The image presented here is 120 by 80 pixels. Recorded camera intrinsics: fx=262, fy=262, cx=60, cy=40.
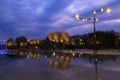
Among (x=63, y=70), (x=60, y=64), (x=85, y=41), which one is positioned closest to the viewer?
(x=63, y=70)

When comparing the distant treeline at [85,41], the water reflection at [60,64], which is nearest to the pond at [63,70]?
the water reflection at [60,64]

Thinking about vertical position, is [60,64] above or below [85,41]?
below

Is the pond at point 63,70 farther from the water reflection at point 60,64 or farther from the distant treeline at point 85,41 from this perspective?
the distant treeline at point 85,41

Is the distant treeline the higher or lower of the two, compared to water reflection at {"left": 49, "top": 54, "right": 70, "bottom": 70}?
higher

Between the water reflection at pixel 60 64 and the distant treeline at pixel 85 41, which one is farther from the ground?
the distant treeline at pixel 85 41

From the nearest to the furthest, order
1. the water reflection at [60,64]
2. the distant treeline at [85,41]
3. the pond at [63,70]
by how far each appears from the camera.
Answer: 1. the pond at [63,70]
2. the water reflection at [60,64]
3. the distant treeline at [85,41]

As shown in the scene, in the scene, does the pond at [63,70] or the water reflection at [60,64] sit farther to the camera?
the water reflection at [60,64]

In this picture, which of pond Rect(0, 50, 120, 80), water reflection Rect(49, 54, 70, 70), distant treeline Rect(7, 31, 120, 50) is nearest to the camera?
pond Rect(0, 50, 120, 80)

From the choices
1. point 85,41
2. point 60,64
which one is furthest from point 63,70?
point 85,41

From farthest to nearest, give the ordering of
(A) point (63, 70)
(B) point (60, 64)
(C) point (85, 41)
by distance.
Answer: (C) point (85, 41) < (B) point (60, 64) < (A) point (63, 70)

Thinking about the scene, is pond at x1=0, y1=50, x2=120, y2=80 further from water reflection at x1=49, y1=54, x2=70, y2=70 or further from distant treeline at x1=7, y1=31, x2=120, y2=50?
distant treeline at x1=7, y1=31, x2=120, y2=50

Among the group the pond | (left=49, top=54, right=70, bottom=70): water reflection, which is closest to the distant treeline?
(left=49, top=54, right=70, bottom=70): water reflection

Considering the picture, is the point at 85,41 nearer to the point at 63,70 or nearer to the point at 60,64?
the point at 60,64

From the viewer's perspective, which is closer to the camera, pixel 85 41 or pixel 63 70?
pixel 63 70
